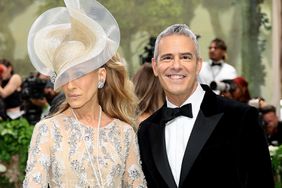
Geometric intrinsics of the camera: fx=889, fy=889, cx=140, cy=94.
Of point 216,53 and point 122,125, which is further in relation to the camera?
point 216,53

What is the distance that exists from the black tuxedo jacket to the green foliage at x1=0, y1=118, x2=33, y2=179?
332 centimetres

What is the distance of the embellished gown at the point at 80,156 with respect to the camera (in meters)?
4.22

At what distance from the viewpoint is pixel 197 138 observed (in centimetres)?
435

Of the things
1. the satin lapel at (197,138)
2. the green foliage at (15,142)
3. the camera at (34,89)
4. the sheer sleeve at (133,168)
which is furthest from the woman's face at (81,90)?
the camera at (34,89)

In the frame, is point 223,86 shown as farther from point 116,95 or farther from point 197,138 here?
point 197,138

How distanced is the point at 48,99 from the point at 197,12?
456 cm

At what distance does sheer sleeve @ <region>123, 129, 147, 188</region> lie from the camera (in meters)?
4.43

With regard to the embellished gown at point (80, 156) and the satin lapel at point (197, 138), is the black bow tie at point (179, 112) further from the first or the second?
the embellished gown at point (80, 156)

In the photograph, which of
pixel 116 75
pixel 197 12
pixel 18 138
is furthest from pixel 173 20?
pixel 116 75

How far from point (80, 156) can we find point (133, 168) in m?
0.30

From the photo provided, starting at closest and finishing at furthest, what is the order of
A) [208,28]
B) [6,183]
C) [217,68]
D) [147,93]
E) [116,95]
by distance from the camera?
[116,95], [147,93], [6,183], [217,68], [208,28]

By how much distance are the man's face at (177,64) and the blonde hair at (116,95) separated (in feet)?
0.76

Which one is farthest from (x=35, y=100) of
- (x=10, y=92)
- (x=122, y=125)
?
(x=122, y=125)

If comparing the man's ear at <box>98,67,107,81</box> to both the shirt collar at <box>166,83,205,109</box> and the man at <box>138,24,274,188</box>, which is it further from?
the shirt collar at <box>166,83,205,109</box>
